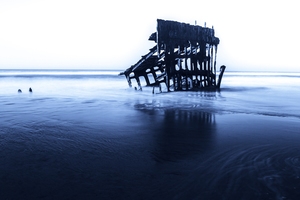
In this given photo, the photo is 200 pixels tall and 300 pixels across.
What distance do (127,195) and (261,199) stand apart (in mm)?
1667

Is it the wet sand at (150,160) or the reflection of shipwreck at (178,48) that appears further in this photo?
the reflection of shipwreck at (178,48)

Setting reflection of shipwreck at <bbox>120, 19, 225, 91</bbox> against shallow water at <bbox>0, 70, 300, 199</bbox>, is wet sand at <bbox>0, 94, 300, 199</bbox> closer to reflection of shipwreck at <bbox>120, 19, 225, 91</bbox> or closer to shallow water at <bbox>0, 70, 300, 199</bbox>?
shallow water at <bbox>0, 70, 300, 199</bbox>

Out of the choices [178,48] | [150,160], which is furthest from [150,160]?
[178,48]

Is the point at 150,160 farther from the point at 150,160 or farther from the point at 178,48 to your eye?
the point at 178,48

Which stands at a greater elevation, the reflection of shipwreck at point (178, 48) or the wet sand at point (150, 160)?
the reflection of shipwreck at point (178, 48)

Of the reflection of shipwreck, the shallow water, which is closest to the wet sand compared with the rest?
the shallow water

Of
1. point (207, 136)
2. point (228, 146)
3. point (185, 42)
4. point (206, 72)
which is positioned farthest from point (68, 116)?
point (206, 72)

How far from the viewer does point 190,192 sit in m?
3.21

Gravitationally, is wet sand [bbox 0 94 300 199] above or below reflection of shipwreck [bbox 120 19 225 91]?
below

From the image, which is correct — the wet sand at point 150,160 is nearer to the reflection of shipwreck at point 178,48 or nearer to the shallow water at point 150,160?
the shallow water at point 150,160

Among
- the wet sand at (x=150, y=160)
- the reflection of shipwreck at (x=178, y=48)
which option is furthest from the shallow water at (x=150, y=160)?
the reflection of shipwreck at (x=178, y=48)

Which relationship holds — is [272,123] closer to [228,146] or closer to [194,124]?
[194,124]

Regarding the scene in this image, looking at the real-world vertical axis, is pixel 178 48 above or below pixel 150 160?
above

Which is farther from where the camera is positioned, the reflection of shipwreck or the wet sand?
the reflection of shipwreck
